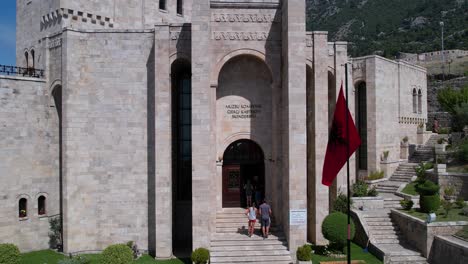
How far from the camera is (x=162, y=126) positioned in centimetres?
1811

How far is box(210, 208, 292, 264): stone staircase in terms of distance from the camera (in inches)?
645

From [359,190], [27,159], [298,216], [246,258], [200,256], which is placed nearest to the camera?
[200,256]

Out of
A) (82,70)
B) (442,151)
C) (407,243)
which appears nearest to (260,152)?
(407,243)

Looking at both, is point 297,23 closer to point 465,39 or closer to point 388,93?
point 388,93

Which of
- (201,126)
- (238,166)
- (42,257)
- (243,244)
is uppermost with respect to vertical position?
(201,126)

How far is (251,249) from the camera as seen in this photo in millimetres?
16766

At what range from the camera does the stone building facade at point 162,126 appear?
17.0 metres

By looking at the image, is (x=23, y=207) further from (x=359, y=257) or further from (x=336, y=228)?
(x=359, y=257)

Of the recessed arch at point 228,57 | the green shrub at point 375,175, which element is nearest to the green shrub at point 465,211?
the green shrub at point 375,175

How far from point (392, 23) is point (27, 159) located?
97262 mm

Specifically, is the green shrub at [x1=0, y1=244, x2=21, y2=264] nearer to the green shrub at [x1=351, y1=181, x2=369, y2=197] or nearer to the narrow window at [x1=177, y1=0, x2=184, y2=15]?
the green shrub at [x1=351, y1=181, x2=369, y2=197]

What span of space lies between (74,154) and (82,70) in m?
4.07

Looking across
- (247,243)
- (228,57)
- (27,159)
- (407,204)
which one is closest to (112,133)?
(27,159)

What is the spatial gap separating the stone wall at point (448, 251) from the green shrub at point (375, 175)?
35.4 ft
